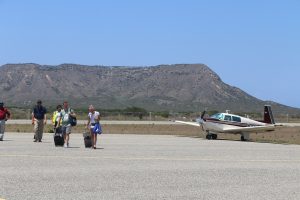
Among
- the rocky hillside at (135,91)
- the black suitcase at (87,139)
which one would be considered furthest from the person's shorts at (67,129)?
the rocky hillside at (135,91)

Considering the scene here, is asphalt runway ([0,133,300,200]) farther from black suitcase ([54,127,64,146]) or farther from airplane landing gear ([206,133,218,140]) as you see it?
airplane landing gear ([206,133,218,140])

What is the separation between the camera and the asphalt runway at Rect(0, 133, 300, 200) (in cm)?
1108

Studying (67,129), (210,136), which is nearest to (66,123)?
(67,129)

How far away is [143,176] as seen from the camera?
536 inches

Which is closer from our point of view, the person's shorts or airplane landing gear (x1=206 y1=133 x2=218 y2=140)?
the person's shorts

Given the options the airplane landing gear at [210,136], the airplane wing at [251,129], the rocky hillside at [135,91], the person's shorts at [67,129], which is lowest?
the person's shorts at [67,129]

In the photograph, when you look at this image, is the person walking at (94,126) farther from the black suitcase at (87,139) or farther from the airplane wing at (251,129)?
the airplane wing at (251,129)

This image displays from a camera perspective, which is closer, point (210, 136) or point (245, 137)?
point (245, 137)

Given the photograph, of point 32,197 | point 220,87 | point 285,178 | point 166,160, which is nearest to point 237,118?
point 166,160

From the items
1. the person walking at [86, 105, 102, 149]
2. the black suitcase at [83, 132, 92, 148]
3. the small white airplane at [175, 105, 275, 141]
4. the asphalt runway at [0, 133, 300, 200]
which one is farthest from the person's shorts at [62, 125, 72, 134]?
the small white airplane at [175, 105, 275, 141]

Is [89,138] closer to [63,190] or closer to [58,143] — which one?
[58,143]

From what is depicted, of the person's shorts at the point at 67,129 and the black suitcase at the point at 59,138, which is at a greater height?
the person's shorts at the point at 67,129

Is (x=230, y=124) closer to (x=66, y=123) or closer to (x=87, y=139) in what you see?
(x=87, y=139)

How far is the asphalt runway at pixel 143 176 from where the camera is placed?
1108 cm
